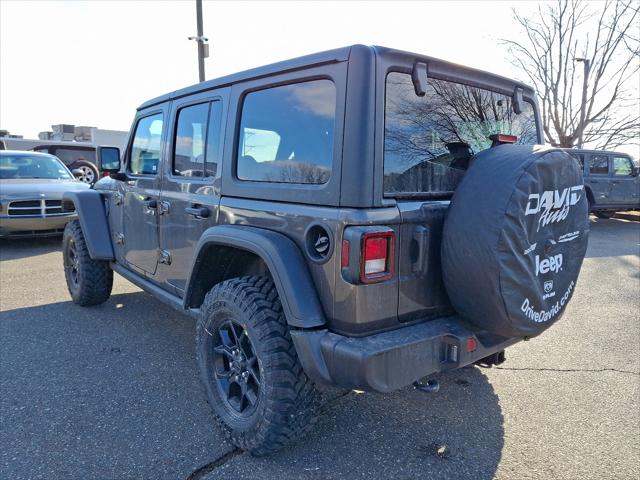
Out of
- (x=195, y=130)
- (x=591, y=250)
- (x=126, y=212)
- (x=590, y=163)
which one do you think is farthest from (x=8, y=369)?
(x=590, y=163)

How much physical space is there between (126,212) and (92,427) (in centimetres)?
194

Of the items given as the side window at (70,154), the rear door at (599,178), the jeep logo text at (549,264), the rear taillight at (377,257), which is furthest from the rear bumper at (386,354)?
the side window at (70,154)

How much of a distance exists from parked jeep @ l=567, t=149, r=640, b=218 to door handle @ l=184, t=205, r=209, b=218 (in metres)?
11.5

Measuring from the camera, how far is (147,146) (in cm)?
392

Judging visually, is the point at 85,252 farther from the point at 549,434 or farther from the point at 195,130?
the point at 549,434

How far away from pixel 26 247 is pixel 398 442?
7.87 metres

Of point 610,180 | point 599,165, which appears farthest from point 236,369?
point 610,180

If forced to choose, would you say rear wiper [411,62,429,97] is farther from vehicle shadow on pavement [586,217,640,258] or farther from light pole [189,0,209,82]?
light pole [189,0,209,82]

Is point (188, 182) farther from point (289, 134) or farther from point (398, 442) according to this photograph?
point (398, 442)

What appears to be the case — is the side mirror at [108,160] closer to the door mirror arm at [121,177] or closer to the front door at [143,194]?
the front door at [143,194]

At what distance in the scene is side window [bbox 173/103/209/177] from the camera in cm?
A: 313

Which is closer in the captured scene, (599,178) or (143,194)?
(143,194)

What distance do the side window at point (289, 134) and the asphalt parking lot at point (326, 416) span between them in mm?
1473

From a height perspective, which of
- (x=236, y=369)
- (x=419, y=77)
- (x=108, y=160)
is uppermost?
(x=419, y=77)
